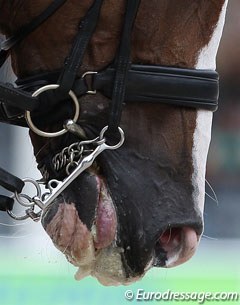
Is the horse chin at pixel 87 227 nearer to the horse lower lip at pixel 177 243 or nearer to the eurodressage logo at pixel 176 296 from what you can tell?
the horse lower lip at pixel 177 243

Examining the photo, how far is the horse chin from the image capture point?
1587 mm

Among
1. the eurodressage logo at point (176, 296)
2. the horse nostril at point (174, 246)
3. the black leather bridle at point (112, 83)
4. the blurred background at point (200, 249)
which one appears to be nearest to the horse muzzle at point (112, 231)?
the horse nostril at point (174, 246)

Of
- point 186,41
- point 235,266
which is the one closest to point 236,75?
point 235,266

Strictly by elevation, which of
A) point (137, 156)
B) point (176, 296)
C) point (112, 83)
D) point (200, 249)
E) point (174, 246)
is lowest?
point (200, 249)

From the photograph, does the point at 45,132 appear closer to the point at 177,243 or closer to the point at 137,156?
the point at 137,156

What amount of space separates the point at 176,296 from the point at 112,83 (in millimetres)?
1813

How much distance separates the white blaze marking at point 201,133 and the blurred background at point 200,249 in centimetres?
101

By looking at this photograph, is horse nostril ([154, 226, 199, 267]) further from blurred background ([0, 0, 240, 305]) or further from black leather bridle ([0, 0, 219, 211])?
blurred background ([0, 0, 240, 305])

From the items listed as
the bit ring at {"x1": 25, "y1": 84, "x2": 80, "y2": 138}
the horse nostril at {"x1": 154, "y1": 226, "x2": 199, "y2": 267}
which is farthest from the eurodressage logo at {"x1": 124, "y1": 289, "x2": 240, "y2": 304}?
the bit ring at {"x1": 25, "y1": 84, "x2": 80, "y2": 138}

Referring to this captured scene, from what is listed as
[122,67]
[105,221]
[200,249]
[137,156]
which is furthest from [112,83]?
[200,249]

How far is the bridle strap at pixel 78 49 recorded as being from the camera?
1590 millimetres

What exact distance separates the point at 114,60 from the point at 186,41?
147mm

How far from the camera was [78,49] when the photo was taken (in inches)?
Answer: 62.8

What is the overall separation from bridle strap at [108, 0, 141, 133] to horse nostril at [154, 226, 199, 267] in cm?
23
